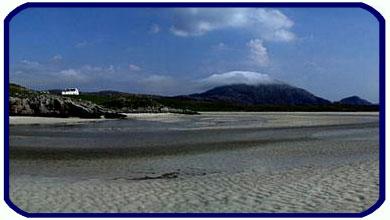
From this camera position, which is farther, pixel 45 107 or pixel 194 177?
pixel 45 107

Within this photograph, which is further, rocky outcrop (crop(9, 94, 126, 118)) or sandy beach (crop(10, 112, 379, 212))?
rocky outcrop (crop(9, 94, 126, 118))

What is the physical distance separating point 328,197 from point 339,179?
91.5 inches

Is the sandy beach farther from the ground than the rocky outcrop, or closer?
closer

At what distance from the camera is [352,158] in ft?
54.0

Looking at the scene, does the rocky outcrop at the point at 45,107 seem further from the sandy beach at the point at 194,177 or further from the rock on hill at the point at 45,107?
the sandy beach at the point at 194,177

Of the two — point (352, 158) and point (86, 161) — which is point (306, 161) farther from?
point (86, 161)

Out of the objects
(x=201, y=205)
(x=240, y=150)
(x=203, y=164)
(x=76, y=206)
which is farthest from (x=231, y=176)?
(x=240, y=150)

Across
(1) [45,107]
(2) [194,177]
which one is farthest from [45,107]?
(2) [194,177]

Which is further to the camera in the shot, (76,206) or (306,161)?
(306,161)

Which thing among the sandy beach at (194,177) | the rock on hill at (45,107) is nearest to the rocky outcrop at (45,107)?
the rock on hill at (45,107)

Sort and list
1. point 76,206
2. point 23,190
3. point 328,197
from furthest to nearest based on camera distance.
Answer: point 23,190
point 328,197
point 76,206

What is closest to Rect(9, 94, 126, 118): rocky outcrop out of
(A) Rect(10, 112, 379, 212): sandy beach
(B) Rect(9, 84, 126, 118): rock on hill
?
(B) Rect(9, 84, 126, 118): rock on hill

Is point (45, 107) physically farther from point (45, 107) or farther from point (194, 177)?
point (194, 177)

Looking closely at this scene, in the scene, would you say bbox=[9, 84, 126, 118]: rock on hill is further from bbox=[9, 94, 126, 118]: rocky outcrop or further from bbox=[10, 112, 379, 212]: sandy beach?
bbox=[10, 112, 379, 212]: sandy beach
